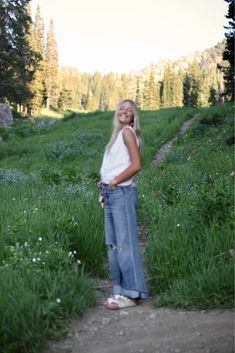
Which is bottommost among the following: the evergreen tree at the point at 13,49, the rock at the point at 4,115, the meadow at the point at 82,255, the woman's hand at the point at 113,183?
the meadow at the point at 82,255

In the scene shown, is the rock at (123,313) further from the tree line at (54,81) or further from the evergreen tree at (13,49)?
the evergreen tree at (13,49)

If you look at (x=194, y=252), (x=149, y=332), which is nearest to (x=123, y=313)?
(x=149, y=332)

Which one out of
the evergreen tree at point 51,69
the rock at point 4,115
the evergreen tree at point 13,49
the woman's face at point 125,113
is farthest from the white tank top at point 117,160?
the evergreen tree at point 51,69

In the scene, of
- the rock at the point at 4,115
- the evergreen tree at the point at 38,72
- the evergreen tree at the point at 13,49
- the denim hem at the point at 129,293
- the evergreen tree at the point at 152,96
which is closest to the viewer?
the denim hem at the point at 129,293

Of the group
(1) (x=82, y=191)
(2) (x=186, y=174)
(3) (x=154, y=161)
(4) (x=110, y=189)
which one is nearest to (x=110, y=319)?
(4) (x=110, y=189)

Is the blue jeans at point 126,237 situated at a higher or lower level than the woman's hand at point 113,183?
lower

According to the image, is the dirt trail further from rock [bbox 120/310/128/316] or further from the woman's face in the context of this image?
the woman's face

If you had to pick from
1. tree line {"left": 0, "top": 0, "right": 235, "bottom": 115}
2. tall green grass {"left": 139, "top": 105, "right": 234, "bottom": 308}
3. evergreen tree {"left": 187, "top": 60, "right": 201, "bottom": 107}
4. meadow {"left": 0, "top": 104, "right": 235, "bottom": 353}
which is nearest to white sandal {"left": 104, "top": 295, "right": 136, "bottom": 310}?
meadow {"left": 0, "top": 104, "right": 235, "bottom": 353}

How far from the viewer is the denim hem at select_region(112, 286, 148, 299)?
5023 mm

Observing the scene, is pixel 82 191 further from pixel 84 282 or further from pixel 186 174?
pixel 84 282

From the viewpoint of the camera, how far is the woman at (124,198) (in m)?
4.94

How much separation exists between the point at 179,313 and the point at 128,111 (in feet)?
7.51

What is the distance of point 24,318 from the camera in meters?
3.93

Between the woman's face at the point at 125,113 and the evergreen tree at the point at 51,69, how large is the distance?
82446 millimetres
